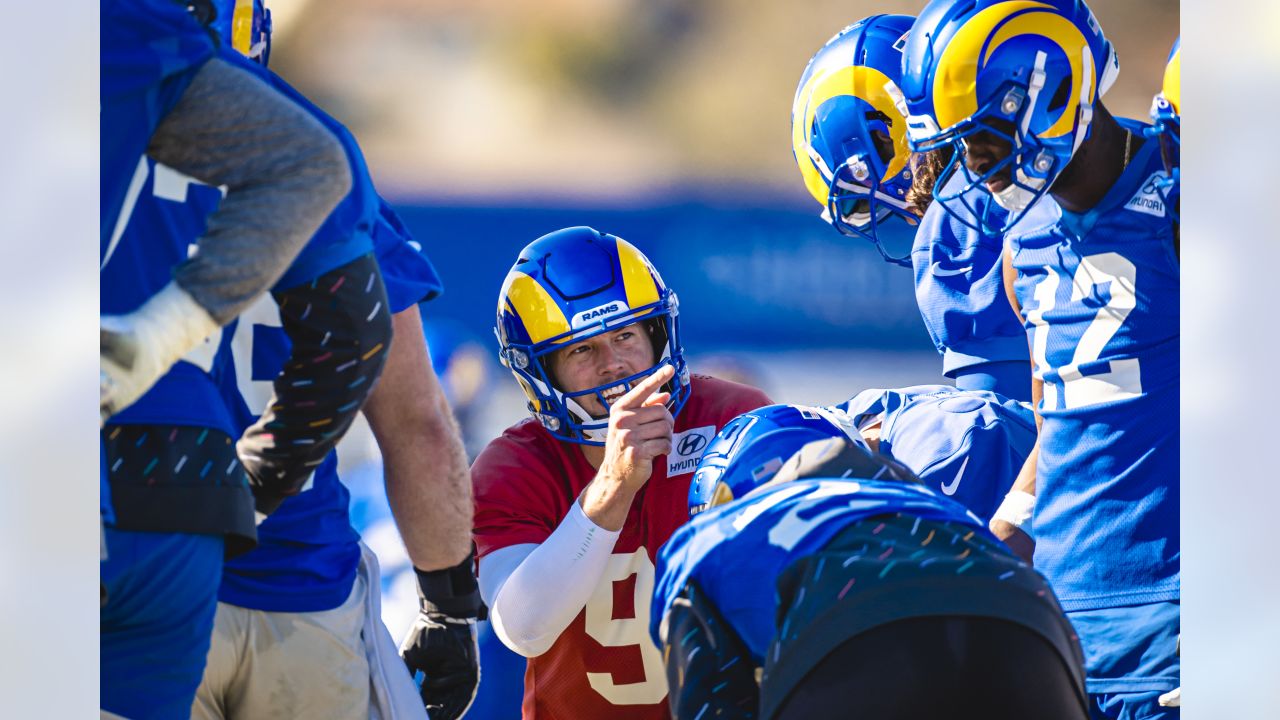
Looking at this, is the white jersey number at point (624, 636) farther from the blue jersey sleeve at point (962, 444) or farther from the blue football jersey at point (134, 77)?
the blue football jersey at point (134, 77)

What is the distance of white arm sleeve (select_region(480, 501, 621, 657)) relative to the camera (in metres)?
1.75

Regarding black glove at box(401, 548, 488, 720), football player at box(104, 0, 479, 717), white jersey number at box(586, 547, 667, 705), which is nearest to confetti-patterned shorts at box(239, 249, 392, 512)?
football player at box(104, 0, 479, 717)

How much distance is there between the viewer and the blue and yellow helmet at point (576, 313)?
186 cm

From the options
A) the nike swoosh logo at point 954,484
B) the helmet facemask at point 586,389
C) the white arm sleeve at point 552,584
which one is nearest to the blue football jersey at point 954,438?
the nike swoosh logo at point 954,484

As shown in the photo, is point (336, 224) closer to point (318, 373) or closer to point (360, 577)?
point (318, 373)

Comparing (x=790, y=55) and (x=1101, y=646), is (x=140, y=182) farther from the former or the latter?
(x=1101, y=646)

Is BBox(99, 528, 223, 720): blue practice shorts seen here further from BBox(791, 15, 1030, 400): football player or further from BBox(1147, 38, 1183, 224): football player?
BBox(1147, 38, 1183, 224): football player

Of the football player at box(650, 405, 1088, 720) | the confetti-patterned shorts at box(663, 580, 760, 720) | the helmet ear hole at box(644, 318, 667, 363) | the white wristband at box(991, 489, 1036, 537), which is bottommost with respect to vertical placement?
the white wristband at box(991, 489, 1036, 537)

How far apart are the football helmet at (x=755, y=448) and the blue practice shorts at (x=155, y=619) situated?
0.51 meters

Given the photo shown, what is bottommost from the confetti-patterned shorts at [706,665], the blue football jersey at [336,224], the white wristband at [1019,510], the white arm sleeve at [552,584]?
the white arm sleeve at [552,584]

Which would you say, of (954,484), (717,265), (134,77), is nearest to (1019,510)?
(954,484)

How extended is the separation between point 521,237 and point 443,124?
21 centimetres

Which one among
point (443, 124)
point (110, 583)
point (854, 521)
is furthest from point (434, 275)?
point (854, 521)

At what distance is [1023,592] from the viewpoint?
1.13m
